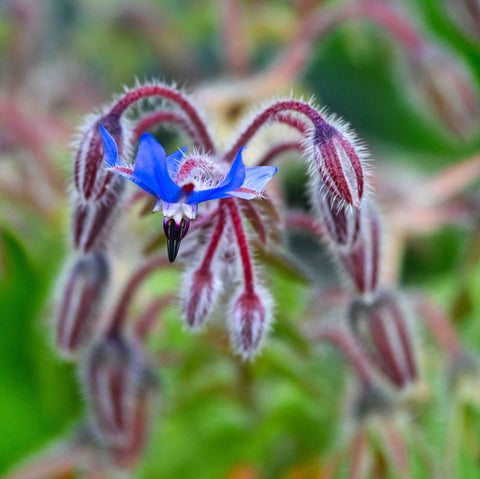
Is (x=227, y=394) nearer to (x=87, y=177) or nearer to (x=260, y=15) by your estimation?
(x=87, y=177)

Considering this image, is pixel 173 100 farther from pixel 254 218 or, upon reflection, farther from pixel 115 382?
pixel 115 382

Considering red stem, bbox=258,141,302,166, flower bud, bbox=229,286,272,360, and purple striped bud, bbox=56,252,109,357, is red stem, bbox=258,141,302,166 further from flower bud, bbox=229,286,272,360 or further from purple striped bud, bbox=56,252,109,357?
purple striped bud, bbox=56,252,109,357

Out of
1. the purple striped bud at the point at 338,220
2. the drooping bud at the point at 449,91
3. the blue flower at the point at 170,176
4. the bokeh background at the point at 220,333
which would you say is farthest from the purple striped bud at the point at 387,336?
the drooping bud at the point at 449,91

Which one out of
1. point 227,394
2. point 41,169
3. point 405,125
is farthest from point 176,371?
point 405,125

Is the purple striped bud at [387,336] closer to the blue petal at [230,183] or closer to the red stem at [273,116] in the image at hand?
the red stem at [273,116]

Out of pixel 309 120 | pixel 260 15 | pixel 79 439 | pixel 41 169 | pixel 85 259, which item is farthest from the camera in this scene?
pixel 260 15
